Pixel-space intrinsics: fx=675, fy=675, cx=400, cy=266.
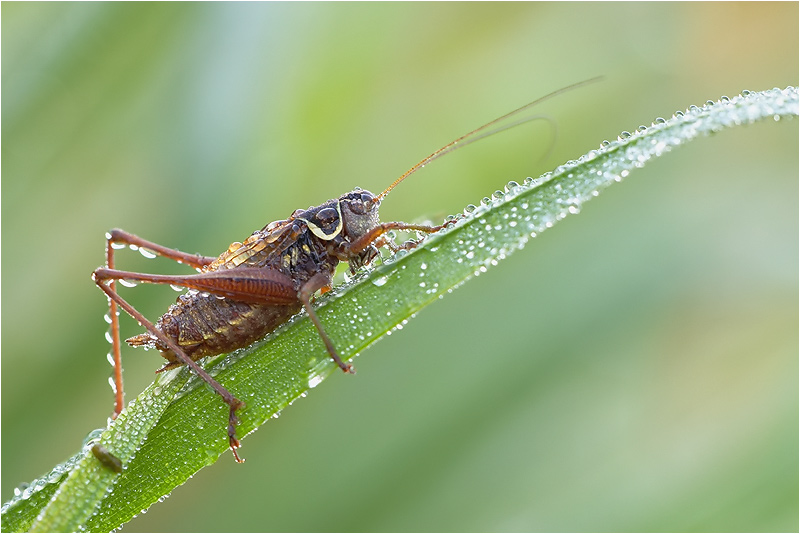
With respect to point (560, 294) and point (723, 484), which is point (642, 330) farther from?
point (723, 484)

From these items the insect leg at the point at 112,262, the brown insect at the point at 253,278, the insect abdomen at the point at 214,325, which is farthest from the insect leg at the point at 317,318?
the insect leg at the point at 112,262

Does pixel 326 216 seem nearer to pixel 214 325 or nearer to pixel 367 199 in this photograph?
pixel 367 199

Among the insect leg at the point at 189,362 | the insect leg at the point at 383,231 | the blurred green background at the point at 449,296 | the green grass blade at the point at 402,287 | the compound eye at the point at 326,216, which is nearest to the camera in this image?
the green grass blade at the point at 402,287

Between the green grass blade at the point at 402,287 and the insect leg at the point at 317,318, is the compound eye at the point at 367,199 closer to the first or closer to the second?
the insect leg at the point at 317,318

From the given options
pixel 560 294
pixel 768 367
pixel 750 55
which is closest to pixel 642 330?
pixel 560 294

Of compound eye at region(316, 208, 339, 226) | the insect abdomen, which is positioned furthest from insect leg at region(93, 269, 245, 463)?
compound eye at region(316, 208, 339, 226)

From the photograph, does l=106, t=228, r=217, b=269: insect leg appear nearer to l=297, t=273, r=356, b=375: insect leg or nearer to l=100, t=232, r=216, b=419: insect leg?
l=100, t=232, r=216, b=419: insect leg

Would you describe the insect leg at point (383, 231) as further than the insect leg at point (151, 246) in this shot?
No
